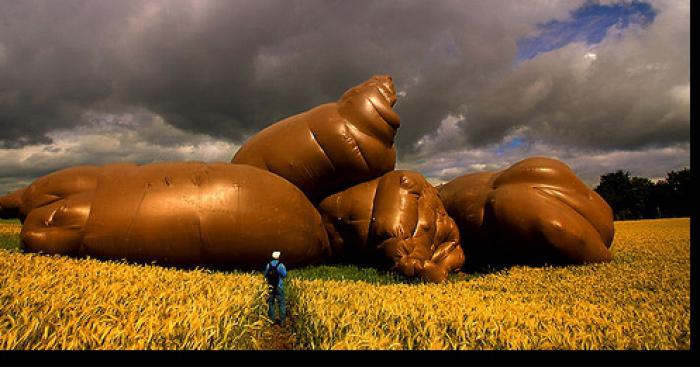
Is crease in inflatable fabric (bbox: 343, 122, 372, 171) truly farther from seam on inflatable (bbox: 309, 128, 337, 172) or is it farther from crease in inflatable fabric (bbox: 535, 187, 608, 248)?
crease in inflatable fabric (bbox: 535, 187, 608, 248)

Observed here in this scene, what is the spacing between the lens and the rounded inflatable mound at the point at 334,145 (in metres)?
8.00

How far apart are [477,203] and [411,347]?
6.63 metres

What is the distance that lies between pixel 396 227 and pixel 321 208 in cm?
202

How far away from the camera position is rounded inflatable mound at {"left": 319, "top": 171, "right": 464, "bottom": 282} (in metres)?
7.18

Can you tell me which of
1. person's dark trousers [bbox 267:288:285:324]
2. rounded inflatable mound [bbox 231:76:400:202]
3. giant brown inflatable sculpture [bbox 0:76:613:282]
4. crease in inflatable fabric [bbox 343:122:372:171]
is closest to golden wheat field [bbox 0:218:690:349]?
person's dark trousers [bbox 267:288:285:324]

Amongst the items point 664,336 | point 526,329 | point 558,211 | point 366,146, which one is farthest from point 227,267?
point 558,211

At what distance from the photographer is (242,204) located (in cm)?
670

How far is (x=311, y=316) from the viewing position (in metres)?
3.61

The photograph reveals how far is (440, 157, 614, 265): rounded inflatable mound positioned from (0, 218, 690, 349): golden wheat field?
2061 mm

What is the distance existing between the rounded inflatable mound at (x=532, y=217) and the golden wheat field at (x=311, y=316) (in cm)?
206

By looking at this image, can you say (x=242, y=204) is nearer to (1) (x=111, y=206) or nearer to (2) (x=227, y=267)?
(2) (x=227, y=267)

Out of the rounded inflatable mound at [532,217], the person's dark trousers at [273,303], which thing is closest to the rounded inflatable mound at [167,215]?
the person's dark trousers at [273,303]

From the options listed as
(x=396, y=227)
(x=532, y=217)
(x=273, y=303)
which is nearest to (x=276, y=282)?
(x=273, y=303)

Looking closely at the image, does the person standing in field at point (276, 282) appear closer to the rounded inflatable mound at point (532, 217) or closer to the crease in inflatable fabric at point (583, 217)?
the rounded inflatable mound at point (532, 217)
